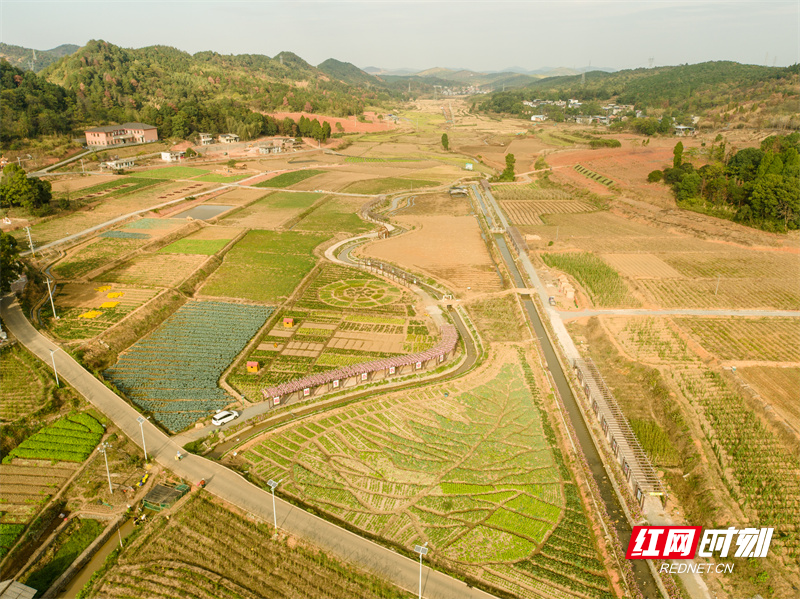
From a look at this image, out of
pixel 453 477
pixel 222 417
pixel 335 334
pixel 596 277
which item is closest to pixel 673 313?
pixel 596 277

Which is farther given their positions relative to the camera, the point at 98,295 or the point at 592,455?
the point at 98,295

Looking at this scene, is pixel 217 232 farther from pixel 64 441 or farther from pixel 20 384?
pixel 64 441

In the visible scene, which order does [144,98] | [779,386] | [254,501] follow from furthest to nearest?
[144,98] → [779,386] → [254,501]

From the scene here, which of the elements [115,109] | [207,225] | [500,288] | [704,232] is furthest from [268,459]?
[115,109]

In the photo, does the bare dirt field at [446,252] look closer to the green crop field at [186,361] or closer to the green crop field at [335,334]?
the green crop field at [335,334]

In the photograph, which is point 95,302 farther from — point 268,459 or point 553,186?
point 553,186

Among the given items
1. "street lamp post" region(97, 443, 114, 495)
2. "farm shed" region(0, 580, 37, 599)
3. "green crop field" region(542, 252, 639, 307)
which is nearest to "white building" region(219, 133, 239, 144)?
"green crop field" region(542, 252, 639, 307)

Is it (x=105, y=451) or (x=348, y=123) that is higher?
(x=348, y=123)
